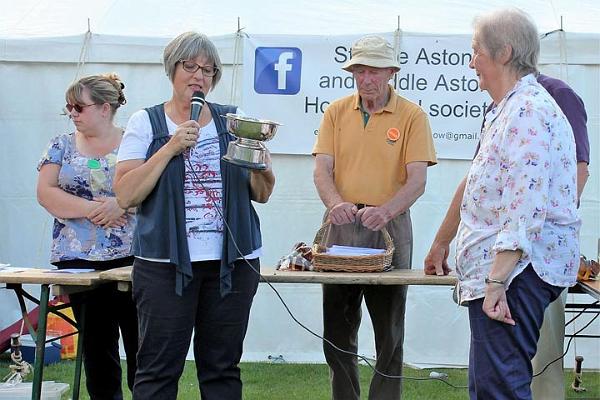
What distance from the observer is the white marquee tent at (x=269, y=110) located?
20.2ft

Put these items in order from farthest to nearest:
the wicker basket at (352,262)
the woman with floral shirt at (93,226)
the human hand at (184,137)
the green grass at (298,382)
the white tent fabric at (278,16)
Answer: the white tent fabric at (278,16) < the green grass at (298,382) < the woman with floral shirt at (93,226) < the wicker basket at (352,262) < the human hand at (184,137)

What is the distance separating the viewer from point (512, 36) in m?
2.79

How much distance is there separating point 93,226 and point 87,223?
1.1 inches

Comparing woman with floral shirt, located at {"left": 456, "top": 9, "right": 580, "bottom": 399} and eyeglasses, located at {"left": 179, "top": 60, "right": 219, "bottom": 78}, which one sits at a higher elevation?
eyeglasses, located at {"left": 179, "top": 60, "right": 219, "bottom": 78}

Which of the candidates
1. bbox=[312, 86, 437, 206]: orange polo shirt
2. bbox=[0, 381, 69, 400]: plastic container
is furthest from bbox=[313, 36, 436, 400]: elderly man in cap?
bbox=[0, 381, 69, 400]: plastic container

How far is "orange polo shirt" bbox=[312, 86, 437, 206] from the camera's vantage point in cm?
430

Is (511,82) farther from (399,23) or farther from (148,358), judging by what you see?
(399,23)

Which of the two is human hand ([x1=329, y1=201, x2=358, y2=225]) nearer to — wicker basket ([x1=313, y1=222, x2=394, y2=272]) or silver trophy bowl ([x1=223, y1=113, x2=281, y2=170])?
wicker basket ([x1=313, y1=222, x2=394, y2=272])

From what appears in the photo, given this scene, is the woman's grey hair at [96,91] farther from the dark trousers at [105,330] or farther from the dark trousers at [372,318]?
the dark trousers at [372,318]

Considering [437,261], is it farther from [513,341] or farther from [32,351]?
[32,351]

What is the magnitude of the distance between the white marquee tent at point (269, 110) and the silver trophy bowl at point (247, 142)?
2757 millimetres

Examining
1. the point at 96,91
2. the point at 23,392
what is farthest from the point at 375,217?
the point at 23,392

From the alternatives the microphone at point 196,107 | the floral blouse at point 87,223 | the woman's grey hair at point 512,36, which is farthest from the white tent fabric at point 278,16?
the woman's grey hair at point 512,36

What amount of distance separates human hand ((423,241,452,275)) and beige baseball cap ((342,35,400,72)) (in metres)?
0.90
